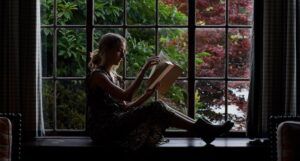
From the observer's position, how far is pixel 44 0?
13.5 ft

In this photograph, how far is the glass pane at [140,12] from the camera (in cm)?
Answer: 418

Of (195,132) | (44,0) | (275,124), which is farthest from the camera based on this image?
(44,0)

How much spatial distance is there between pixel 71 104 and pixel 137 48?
0.66 meters

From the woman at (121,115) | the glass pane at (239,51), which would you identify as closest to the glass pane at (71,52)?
the woman at (121,115)

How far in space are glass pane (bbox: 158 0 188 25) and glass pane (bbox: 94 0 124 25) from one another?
0.31 meters

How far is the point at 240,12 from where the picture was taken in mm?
4125

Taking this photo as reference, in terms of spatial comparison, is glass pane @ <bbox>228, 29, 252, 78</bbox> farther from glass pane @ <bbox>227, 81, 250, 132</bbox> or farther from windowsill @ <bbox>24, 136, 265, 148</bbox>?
windowsill @ <bbox>24, 136, 265, 148</bbox>

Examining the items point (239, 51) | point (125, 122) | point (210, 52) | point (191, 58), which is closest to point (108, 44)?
point (125, 122)

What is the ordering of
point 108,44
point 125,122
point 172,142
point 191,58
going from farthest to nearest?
point 191,58, point 172,142, point 108,44, point 125,122

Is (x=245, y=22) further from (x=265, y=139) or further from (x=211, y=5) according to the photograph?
(x=265, y=139)

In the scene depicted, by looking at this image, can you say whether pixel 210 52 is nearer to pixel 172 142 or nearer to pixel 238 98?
pixel 238 98

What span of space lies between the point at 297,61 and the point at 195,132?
35.3 inches

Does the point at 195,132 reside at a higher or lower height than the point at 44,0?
lower
